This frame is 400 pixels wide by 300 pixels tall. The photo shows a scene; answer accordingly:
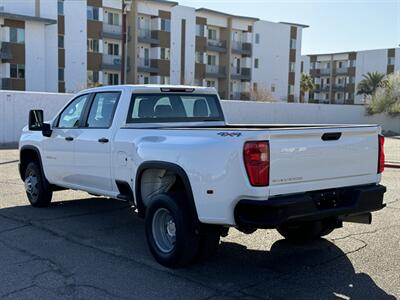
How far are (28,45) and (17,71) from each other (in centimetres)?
247

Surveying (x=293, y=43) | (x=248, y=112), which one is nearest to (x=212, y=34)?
(x=293, y=43)

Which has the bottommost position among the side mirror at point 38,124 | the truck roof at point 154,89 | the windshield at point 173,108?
the side mirror at point 38,124

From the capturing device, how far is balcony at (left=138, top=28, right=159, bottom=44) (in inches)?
2076

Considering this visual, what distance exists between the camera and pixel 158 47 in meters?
53.8

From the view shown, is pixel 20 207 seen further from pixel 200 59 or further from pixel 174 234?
pixel 200 59

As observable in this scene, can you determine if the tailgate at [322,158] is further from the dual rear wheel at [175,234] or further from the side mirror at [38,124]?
the side mirror at [38,124]

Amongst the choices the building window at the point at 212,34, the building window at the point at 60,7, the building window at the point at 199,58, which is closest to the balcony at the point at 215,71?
the building window at the point at 199,58

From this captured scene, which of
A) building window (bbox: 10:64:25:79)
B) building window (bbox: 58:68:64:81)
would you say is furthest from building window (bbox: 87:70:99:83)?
building window (bbox: 10:64:25:79)

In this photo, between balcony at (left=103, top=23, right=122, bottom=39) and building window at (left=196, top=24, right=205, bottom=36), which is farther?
building window at (left=196, top=24, right=205, bottom=36)

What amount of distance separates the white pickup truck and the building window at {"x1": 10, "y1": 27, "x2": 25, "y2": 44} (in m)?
39.2

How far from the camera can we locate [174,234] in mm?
5531

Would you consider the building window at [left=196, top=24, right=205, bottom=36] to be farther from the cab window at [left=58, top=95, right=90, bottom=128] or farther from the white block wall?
the cab window at [left=58, top=95, right=90, bottom=128]

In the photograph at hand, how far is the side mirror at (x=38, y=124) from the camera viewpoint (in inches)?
314

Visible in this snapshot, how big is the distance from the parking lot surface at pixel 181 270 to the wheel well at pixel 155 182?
0.65 meters
